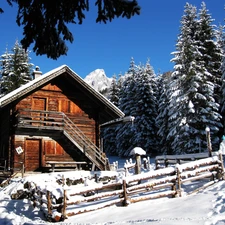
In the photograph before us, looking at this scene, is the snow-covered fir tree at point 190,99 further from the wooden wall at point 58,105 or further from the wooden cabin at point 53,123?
the wooden wall at point 58,105

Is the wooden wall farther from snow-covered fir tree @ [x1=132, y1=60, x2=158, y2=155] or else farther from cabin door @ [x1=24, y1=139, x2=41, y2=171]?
snow-covered fir tree @ [x1=132, y1=60, x2=158, y2=155]

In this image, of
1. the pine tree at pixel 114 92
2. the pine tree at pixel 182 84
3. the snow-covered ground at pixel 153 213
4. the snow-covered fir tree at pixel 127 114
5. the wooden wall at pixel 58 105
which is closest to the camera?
the snow-covered ground at pixel 153 213

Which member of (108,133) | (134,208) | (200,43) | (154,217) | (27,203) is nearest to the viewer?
(154,217)

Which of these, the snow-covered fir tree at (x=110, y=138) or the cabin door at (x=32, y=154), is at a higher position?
the snow-covered fir tree at (x=110, y=138)

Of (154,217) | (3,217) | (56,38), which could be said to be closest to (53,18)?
(56,38)

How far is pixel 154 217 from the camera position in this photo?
31.5ft

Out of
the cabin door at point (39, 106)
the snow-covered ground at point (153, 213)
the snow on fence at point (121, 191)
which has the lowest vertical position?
the snow-covered ground at point (153, 213)

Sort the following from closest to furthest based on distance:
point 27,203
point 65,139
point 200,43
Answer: point 27,203 → point 65,139 → point 200,43

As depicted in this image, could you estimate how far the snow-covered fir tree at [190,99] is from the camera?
1288 inches

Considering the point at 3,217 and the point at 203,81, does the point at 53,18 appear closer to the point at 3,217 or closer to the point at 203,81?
the point at 3,217

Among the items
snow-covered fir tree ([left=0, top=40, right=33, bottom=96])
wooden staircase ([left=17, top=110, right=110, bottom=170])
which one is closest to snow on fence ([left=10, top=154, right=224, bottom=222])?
wooden staircase ([left=17, top=110, right=110, bottom=170])

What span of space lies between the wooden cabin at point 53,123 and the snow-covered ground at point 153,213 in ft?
27.1

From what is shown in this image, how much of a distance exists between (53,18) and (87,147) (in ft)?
55.4

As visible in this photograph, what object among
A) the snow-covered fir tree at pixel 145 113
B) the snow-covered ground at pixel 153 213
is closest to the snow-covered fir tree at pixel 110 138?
the snow-covered fir tree at pixel 145 113
